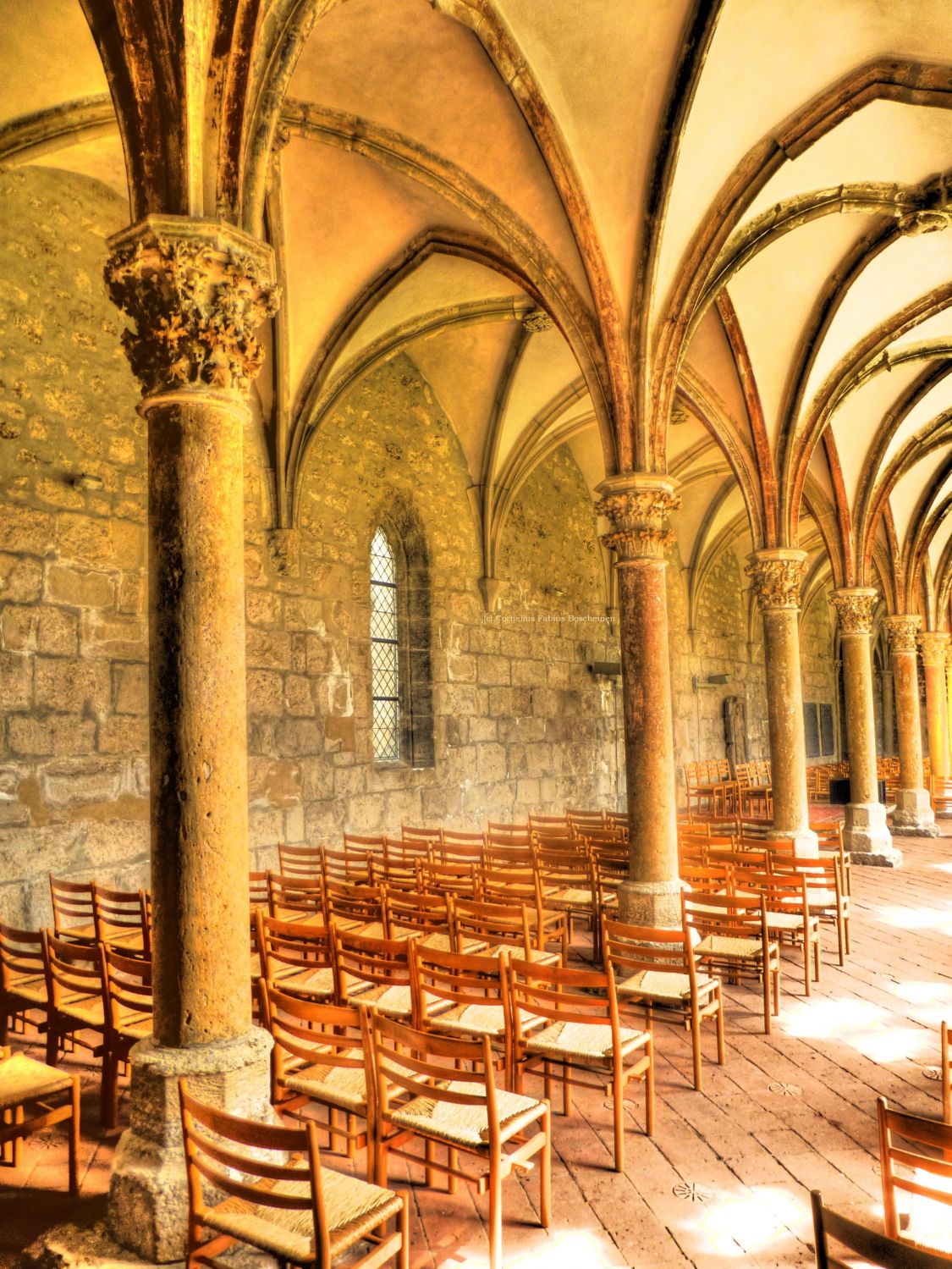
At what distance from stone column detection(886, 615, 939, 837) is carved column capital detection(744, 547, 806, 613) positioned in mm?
6182

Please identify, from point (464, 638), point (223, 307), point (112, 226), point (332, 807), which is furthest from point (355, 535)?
point (223, 307)

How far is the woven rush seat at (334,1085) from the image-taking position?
3395 millimetres

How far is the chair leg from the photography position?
3.37 m

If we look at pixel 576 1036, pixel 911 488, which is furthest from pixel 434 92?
pixel 911 488

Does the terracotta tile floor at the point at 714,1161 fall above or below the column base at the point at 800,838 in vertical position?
below

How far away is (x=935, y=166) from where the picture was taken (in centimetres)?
823

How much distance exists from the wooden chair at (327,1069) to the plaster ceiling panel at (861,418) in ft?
37.8

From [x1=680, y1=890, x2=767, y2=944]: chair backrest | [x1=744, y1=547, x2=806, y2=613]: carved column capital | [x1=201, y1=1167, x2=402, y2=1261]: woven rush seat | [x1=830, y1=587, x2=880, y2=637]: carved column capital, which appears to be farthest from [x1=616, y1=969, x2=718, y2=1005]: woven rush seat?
[x1=830, y1=587, x2=880, y2=637]: carved column capital

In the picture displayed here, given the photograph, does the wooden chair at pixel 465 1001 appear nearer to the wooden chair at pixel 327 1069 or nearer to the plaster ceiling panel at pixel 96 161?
the wooden chair at pixel 327 1069

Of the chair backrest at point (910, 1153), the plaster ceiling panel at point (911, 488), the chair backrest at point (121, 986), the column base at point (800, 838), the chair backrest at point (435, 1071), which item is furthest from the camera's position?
the plaster ceiling panel at point (911, 488)

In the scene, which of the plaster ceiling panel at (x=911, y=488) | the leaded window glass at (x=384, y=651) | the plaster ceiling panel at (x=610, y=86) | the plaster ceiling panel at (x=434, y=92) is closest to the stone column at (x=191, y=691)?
the plaster ceiling panel at (x=434, y=92)

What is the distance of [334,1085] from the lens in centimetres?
355

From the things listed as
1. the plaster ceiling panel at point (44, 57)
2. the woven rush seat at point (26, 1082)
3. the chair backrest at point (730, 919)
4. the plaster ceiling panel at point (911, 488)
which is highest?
the plaster ceiling panel at point (44, 57)

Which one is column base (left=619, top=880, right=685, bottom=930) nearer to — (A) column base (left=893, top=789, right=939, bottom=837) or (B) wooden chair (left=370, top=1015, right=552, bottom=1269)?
(B) wooden chair (left=370, top=1015, right=552, bottom=1269)
